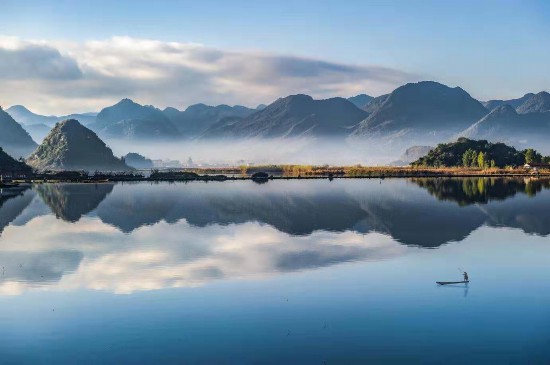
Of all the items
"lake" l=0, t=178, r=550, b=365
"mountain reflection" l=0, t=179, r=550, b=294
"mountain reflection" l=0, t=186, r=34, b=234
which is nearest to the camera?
"lake" l=0, t=178, r=550, b=365

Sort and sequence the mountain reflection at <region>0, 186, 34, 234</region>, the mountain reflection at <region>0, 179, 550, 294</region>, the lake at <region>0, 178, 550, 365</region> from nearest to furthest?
the lake at <region>0, 178, 550, 365</region> < the mountain reflection at <region>0, 179, 550, 294</region> < the mountain reflection at <region>0, 186, 34, 234</region>

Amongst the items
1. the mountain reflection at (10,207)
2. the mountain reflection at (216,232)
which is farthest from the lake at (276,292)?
the mountain reflection at (10,207)

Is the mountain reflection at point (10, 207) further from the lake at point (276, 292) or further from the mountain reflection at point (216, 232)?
the lake at point (276, 292)

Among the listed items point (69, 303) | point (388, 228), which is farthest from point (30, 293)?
point (388, 228)

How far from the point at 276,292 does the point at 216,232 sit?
98.6ft

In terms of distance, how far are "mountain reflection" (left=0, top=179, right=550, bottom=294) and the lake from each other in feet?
0.86

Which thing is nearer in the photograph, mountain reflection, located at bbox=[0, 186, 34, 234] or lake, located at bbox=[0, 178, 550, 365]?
lake, located at bbox=[0, 178, 550, 365]

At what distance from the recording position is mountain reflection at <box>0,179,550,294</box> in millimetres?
41156

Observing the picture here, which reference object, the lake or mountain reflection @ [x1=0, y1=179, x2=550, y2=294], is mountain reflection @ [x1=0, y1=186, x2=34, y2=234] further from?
the lake

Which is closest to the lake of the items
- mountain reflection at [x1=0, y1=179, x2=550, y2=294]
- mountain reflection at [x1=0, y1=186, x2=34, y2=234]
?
mountain reflection at [x1=0, y1=179, x2=550, y2=294]

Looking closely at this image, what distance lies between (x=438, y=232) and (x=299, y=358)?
41632 millimetres

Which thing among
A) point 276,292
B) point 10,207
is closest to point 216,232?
point 276,292

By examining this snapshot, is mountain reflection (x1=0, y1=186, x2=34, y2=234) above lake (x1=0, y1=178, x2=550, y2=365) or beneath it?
above

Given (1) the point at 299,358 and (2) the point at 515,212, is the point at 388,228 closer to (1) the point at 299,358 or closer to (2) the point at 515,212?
(2) the point at 515,212
